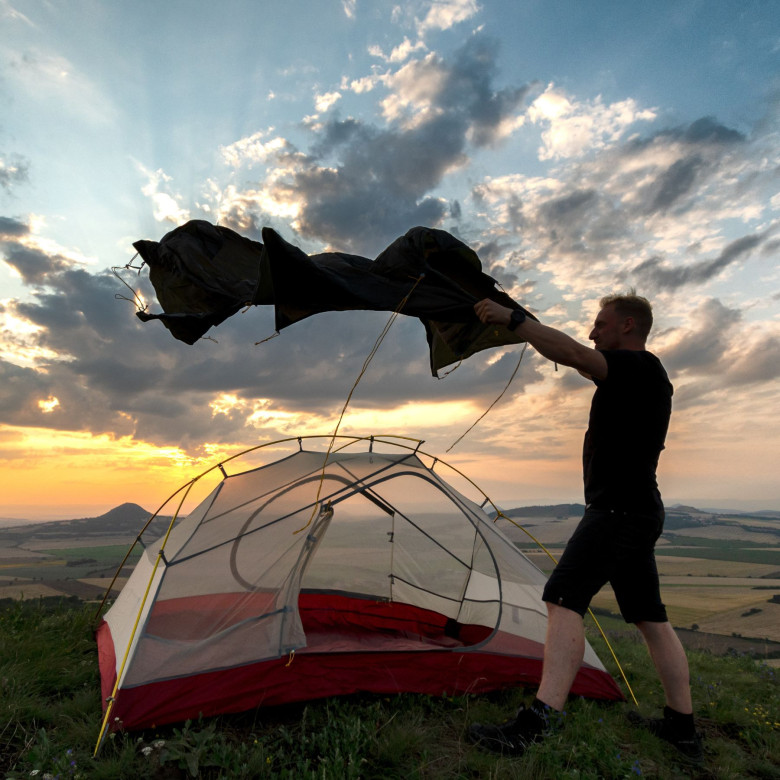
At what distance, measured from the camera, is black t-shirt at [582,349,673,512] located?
3375 millimetres

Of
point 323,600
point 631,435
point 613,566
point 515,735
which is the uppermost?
point 631,435

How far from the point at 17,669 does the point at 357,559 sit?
3.31 metres

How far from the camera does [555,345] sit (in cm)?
312

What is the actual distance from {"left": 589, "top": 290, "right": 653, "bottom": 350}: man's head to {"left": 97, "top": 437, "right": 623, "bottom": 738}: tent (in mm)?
2475

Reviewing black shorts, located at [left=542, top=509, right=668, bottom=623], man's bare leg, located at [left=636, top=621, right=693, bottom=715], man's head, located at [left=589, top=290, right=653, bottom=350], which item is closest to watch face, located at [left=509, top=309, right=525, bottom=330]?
man's head, located at [left=589, top=290, right=653, bottom=350]

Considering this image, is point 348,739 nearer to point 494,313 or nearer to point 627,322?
point 494,313

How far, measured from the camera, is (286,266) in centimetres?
372

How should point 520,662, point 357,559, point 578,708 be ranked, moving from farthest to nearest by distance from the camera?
point 357,559
point 520,662
point 578,708

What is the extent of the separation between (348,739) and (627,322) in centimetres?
333

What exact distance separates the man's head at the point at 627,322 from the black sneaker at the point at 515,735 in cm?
247

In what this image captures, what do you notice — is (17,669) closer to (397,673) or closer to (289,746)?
(289,746)

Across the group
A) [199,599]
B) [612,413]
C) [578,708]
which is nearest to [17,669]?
[199,599]

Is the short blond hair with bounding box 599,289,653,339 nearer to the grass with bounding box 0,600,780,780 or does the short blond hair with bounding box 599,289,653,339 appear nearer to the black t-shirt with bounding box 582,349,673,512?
the black t-shirt with bounding box 582,349,673,512

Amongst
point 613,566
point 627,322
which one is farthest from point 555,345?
point 613,566
